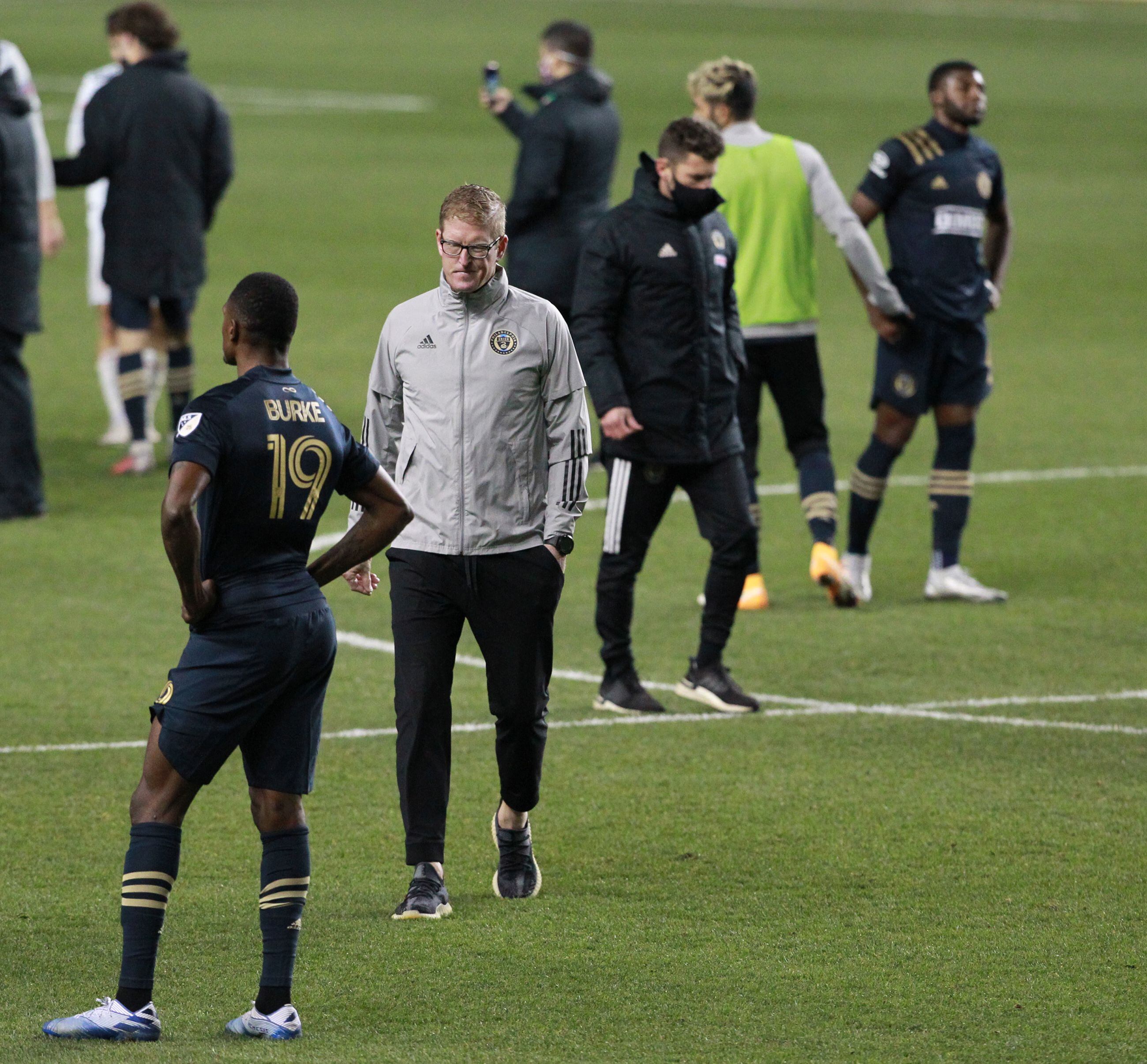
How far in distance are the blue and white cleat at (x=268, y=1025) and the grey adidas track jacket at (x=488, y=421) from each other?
1.53 metres

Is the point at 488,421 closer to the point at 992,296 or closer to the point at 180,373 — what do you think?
the point at 992,296

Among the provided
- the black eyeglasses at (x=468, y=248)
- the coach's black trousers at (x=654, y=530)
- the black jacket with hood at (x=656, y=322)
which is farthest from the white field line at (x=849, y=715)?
the black eyeglasses at (x=468, y=248)

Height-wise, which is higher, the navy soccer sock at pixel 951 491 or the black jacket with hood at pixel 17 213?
the black jacket with hood at pixel 17 213

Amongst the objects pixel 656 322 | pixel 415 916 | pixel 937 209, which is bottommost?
pixel 415 916

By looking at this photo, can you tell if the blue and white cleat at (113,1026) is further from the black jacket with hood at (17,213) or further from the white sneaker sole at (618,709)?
the black jacket with hood at (17,213)

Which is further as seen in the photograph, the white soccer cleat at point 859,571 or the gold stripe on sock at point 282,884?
the white soccer cleat at point 859,571

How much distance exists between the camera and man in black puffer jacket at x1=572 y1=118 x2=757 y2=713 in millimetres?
7727

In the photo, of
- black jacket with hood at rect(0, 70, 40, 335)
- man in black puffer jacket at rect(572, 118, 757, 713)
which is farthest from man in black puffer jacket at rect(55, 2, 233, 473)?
man in black puffer jacket at rect(572, 118, 757, 713)

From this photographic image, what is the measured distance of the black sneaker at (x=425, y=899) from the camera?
588 centimetres

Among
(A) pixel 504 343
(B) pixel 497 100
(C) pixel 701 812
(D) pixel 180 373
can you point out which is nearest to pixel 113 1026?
(A) pixel 504 343

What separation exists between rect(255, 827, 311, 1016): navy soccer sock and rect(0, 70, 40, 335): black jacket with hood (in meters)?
6.66

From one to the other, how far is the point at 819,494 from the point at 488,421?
171 inches

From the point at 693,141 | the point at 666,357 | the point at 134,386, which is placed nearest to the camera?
the point at 693,141

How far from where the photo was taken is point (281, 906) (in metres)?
4.95
